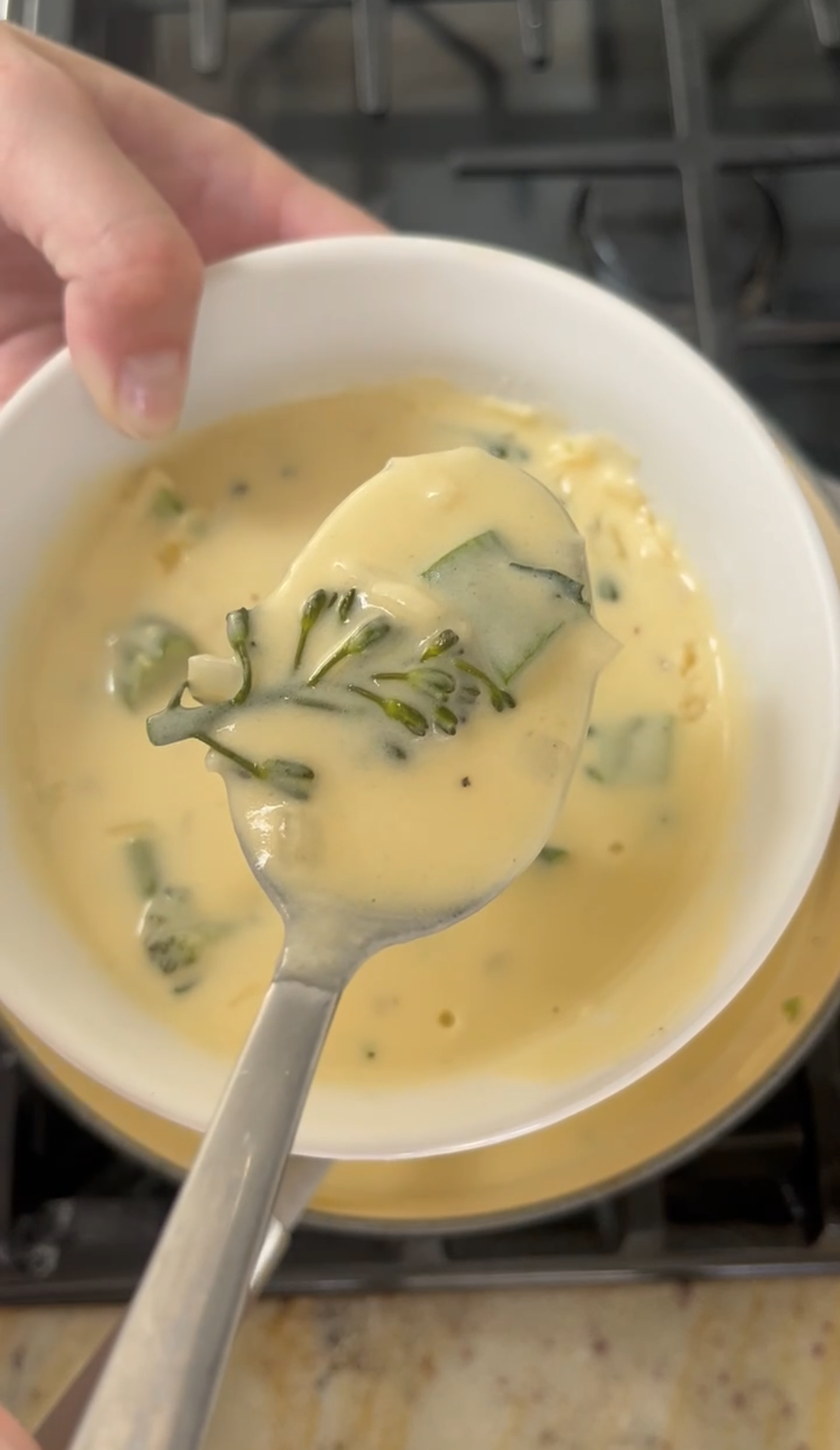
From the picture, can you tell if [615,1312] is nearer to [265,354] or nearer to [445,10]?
[265,354]

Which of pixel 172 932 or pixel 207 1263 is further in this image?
pixel 172 932

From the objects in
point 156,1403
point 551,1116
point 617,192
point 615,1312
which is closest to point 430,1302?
point 615,1312

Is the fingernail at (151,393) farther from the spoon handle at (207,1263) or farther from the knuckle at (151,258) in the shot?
the spoon handle at (207,1263)

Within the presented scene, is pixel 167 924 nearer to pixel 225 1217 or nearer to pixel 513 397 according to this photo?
pixel 225 1217

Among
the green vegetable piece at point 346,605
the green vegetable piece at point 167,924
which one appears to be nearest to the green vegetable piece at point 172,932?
the green vegetable piece at point 167,924

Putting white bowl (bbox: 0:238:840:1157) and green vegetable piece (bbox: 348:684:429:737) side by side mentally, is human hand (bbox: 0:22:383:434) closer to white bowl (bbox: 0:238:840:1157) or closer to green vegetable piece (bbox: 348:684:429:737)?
white bowl (bbox: 0:238:840:1157)

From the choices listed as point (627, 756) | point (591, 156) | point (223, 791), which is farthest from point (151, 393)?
point (591, 156)

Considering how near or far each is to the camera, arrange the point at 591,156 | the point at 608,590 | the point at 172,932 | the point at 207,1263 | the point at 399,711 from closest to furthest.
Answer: the point at 207,1263 → the point at 399,711 → the point at 172,932 → the point at 608,590 → the point at 591,156
